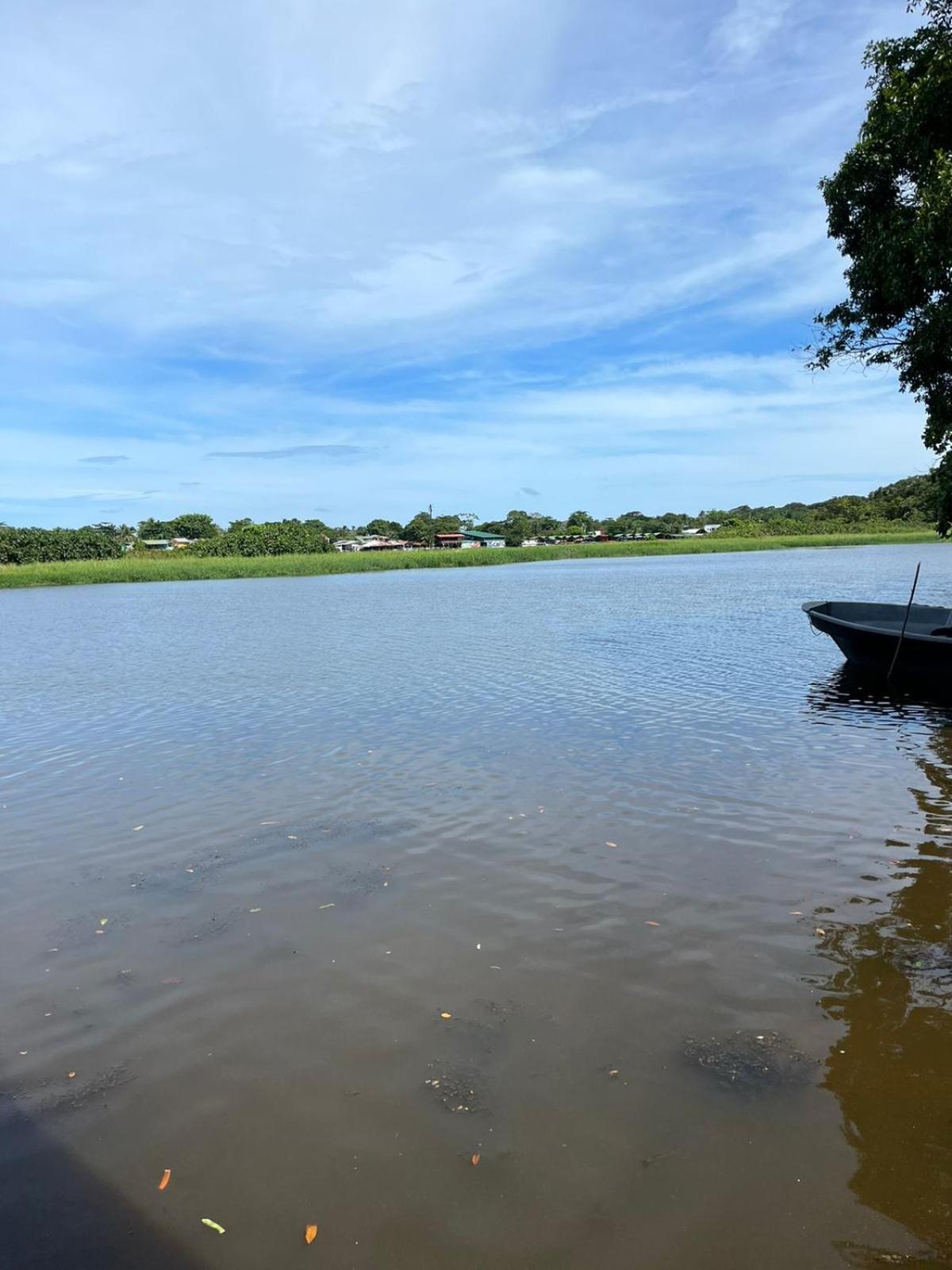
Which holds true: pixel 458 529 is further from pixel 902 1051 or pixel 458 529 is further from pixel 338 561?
pixel 902 1051

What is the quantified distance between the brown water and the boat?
69.4 inches

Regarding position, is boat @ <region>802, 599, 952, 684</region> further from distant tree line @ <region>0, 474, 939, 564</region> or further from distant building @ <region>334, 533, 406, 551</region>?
distant building @ <region>334, 533, 406, 551</region>

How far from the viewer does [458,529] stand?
570 feet

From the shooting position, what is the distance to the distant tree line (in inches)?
3479

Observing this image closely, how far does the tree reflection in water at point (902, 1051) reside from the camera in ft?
10.9

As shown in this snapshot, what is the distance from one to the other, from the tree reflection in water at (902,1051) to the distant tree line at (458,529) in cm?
1135

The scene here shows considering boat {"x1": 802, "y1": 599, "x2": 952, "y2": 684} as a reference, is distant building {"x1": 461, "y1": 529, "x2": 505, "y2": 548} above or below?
below

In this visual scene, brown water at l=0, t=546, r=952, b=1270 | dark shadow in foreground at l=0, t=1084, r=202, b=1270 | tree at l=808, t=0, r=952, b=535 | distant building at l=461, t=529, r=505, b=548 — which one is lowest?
distant building at l=461, t=529, r=505, b=548

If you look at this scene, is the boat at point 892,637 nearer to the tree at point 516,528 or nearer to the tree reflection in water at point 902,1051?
the tree reflection in water at point 902,1051

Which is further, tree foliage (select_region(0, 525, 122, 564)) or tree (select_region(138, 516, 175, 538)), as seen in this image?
tree (select_region(138, 516, 175, 538))

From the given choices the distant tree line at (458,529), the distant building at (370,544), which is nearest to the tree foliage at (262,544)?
the distant tree line at (458,529)

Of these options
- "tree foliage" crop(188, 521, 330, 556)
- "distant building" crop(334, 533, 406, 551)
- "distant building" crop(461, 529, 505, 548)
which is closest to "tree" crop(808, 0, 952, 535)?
"tree foliage" crop(188, 521, 330, 556)

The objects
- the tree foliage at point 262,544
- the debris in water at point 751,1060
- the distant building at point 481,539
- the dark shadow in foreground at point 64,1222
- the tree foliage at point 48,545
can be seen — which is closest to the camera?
the dark shadow in foreground at point 64,1222

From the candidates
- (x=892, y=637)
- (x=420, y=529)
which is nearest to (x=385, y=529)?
(x=420, y=529)
